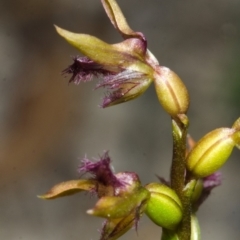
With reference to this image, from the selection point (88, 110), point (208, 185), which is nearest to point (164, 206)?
point (208, 185)

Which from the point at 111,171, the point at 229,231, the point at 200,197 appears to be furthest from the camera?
the point at 229,231

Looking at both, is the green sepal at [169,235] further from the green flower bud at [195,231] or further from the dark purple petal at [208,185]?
the dark purple petal at [208,185]

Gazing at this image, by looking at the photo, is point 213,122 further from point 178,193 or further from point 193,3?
point 178,193

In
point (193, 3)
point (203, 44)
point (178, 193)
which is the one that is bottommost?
point (203, 44)

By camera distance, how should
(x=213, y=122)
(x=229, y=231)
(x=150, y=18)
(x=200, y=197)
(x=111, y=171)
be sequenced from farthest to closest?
1. (x=150, y=18)
2. (x=213, y=122)
3. (x=229, y=231)
4. (x=200, y=197)
5. (x=111, y=171)

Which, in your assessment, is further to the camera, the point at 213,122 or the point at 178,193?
the point at 213,122

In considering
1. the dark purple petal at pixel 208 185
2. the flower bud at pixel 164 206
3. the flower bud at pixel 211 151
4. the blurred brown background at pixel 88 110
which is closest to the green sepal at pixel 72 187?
the flower bud at pixel 164 206

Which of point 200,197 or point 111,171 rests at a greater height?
point 111,171

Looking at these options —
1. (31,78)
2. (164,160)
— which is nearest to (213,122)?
(164,160)
